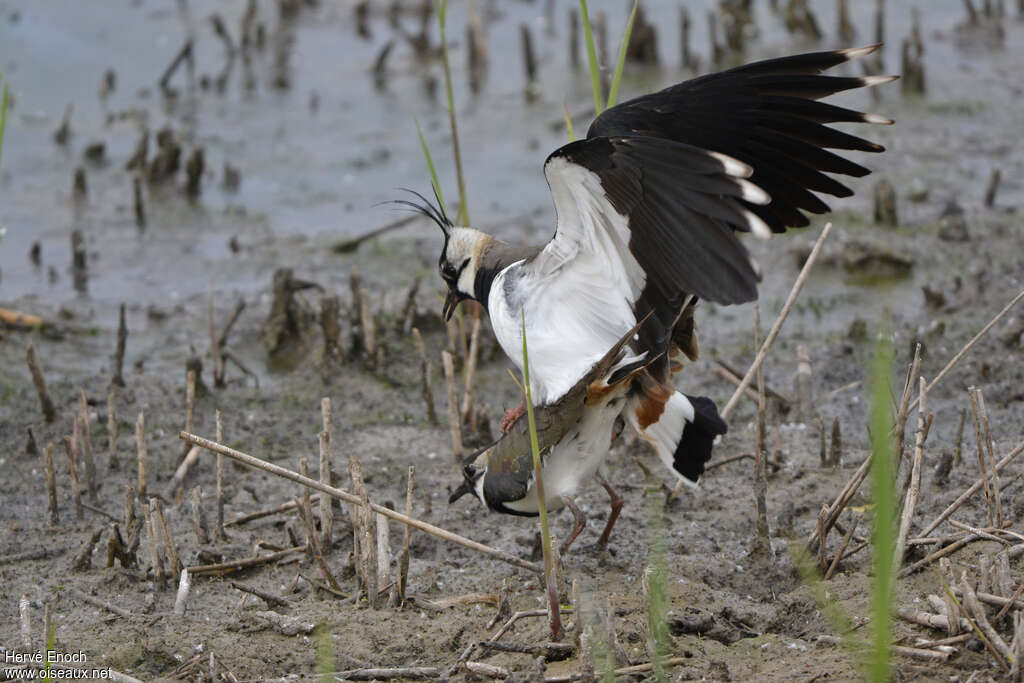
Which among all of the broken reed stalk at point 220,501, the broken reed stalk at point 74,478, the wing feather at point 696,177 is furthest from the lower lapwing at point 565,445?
the broken reed stalk at point 74,478

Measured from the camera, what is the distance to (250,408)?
5828 millimetres

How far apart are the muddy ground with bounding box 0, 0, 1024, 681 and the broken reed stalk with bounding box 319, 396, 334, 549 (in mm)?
105

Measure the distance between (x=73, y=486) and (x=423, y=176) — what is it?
13.2 feet

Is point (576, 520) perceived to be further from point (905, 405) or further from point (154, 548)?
point (154, 548)

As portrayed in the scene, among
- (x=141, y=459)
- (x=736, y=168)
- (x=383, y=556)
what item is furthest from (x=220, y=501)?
(x=736, y=168)

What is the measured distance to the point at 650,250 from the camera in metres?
3.80

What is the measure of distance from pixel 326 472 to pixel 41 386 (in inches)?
68.5

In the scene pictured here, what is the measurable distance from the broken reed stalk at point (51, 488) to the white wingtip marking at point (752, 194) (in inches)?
103

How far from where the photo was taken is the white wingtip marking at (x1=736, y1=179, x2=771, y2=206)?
3424mm

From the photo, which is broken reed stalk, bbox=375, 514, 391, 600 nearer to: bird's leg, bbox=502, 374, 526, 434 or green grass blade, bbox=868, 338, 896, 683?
bird's leg, bbox=502, 374, 526, 434

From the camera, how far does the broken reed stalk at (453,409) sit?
16.5ft

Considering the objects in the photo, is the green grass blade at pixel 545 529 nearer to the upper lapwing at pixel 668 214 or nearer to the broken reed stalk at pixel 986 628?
the upper lapwing at pixel 668 214

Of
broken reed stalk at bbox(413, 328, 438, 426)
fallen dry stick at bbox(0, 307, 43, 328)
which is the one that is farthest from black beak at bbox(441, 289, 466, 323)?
fallen dry stick at bbox(0, 307, 43, 328)

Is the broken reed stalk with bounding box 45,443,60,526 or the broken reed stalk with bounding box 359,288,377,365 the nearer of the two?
the broken reed stalk with bounding box 45,443,60,526
